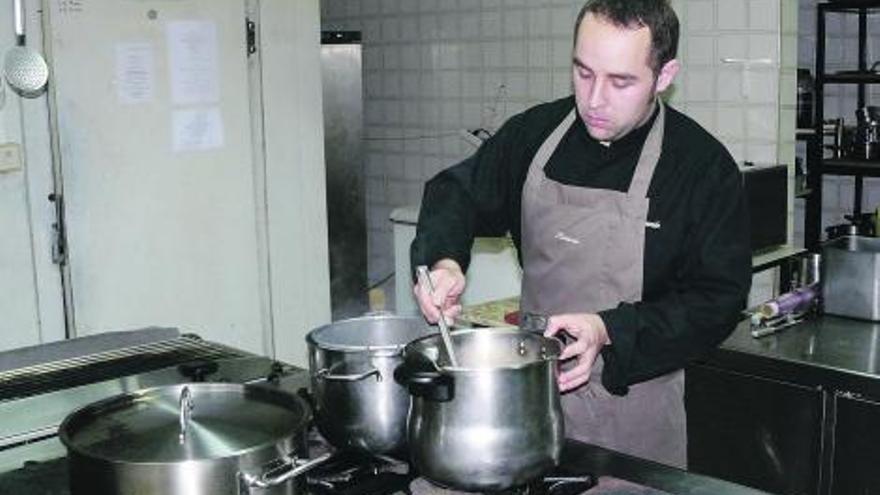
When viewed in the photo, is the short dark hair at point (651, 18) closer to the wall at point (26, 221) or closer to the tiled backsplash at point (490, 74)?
the wall at point (26, 221)

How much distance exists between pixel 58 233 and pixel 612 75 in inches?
83.8

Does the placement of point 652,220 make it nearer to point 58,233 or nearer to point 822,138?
point 58,233

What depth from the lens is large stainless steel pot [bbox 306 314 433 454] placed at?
→ 1.52 metres

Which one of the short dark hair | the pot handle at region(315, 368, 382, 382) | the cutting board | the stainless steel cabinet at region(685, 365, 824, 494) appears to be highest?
the short dark hair

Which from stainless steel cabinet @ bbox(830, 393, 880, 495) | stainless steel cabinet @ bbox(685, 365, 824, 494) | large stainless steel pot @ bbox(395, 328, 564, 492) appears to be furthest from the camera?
stainless steel cabinet @ bbox(685, 365, 824, 494)

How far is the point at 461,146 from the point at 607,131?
315cm

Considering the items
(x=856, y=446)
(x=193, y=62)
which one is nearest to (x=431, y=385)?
(x=856, y=446)

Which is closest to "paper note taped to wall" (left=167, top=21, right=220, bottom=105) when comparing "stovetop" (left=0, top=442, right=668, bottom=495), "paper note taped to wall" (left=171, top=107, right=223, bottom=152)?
"paper note taped to wall" (left=171, top=107, right=223, bottom=152)

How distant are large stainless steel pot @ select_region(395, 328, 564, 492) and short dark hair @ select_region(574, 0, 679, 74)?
2.40ft

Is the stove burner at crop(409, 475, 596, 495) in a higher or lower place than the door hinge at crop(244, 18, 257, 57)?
lower

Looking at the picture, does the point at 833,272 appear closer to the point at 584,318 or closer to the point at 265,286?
the point at 584,318

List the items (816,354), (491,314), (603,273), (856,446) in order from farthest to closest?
(491,314) < (816,354) < (856,446) < (603,273)

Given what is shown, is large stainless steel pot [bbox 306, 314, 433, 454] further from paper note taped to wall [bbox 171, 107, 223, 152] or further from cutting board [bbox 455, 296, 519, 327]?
paper note taped to wall [bbox 171, 107, 223, 152]

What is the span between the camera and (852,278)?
3.13 meters
